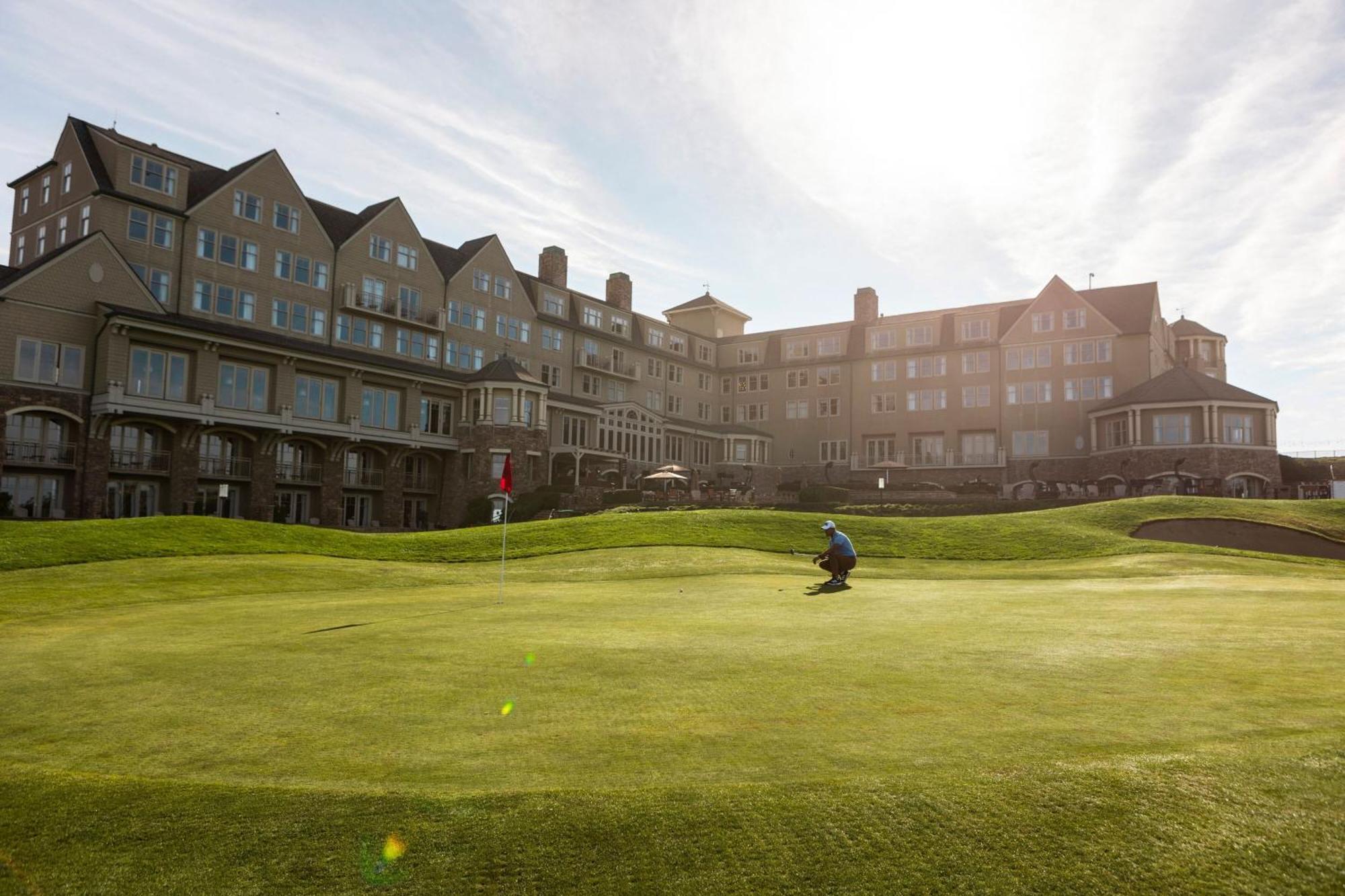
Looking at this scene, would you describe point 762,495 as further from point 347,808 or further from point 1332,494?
point 347,808

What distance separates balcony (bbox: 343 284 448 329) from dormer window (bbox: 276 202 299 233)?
4.14m

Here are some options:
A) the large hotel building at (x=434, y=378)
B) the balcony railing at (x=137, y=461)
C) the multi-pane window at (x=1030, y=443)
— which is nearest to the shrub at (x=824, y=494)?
the large hotel building at (x=434, y=378)

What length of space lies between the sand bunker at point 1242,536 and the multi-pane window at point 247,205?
44.5 metres

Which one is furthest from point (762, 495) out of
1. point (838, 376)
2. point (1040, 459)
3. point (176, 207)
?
point (176, 207)

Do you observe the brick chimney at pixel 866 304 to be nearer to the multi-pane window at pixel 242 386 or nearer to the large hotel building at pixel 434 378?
the large hotel building at pixel 434 378

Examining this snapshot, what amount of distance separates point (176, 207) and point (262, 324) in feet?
22.3

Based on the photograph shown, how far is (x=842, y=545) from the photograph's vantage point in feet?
67.9

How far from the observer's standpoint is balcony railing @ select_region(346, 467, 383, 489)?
51059 mm

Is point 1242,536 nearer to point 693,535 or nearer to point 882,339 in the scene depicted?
point 693,535

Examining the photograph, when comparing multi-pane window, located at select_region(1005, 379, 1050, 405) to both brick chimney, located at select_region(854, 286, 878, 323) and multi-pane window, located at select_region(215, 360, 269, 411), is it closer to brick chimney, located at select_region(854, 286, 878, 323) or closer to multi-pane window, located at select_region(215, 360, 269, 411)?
brick chimney, located at select_region(854, 286, 878, 323)

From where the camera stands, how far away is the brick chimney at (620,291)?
242ft

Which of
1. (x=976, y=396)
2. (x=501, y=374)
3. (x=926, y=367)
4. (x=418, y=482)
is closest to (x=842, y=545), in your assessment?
(x=501, y=374)

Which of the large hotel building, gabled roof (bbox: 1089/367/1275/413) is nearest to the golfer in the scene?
the large hotel building

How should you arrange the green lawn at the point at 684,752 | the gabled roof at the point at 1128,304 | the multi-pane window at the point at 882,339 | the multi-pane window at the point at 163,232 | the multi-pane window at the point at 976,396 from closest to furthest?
the green lawn at the point at 684,752
the multi-pane window at the point at 163,232
the gabled roof at the point at 1128,304
the multi-pane window at the point at 976,396
the multi-pane window at the point at 882,339
